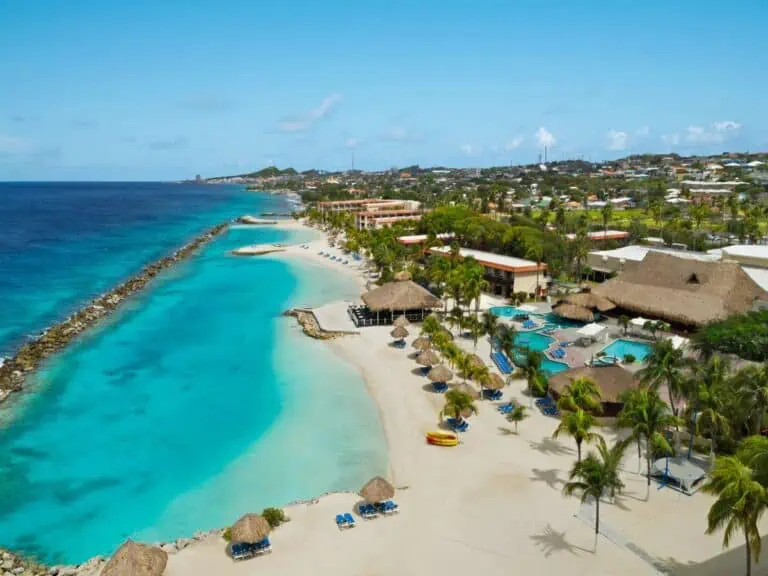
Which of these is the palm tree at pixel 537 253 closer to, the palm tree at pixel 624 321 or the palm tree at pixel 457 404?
the palm tree at pixel 624 321

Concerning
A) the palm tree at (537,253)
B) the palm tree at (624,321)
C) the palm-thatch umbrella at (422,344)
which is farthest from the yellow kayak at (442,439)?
the palm tree at (537,253)

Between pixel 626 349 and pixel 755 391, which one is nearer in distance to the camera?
pixel 755 391

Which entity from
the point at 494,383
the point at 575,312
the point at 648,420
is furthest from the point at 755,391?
the point at 575,312

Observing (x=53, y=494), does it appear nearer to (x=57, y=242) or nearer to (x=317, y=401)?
(x=317, y=401)

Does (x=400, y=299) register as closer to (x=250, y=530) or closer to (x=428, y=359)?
(x=428, y=359)

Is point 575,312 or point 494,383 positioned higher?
point 575,312

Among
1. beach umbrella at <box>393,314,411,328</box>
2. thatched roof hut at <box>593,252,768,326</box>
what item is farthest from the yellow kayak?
thatched roof hut at <box>593,252,768,326</box>
